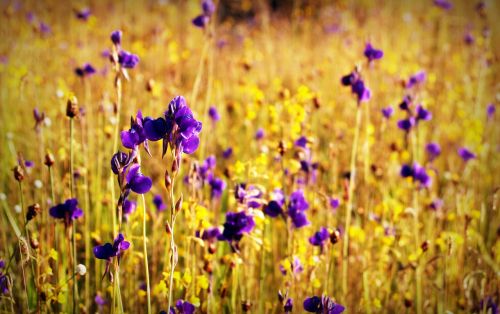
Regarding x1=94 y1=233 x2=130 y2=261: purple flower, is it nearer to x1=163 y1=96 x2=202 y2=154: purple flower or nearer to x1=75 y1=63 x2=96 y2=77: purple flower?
x1=163 y1=96 x2=202 y2=154: purple flower

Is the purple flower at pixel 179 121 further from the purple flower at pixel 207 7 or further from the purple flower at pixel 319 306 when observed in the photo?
the purple flower at pixel 207 7

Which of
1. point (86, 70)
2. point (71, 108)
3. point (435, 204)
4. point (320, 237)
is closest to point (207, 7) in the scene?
point (86, 70)

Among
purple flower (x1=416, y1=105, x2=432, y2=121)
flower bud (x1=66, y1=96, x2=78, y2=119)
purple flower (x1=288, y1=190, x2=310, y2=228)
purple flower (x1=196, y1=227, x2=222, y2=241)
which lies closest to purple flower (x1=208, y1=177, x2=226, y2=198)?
purple flower (x1=196, y1=227, x2=222, y2=241)

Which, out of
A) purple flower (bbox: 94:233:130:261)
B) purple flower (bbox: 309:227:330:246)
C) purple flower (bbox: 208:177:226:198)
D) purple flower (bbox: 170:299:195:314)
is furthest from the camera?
purple flower (bbox: 208:177:226:198)

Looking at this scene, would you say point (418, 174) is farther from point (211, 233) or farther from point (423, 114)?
point (211, 233)

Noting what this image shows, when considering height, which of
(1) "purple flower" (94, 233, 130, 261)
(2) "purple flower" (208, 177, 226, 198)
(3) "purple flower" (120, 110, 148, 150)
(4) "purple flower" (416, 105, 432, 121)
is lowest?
(1) "purple flower" (94, 233, 130, 261)

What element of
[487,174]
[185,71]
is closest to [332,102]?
[487,174]

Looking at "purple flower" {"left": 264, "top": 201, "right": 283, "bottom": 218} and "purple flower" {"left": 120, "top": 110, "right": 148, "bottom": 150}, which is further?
"purple flower" {"left": 264, "top": 201, "right": 283, "bottom": 218}

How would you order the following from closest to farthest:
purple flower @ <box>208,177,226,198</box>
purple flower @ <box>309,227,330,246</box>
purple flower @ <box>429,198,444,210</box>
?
1. purple flower @ <box>309,227,330,246</box>
2. purple flower @ <box>208,177,226,198</box>
3. purple flower @ <box>429,198,444,210</box>
